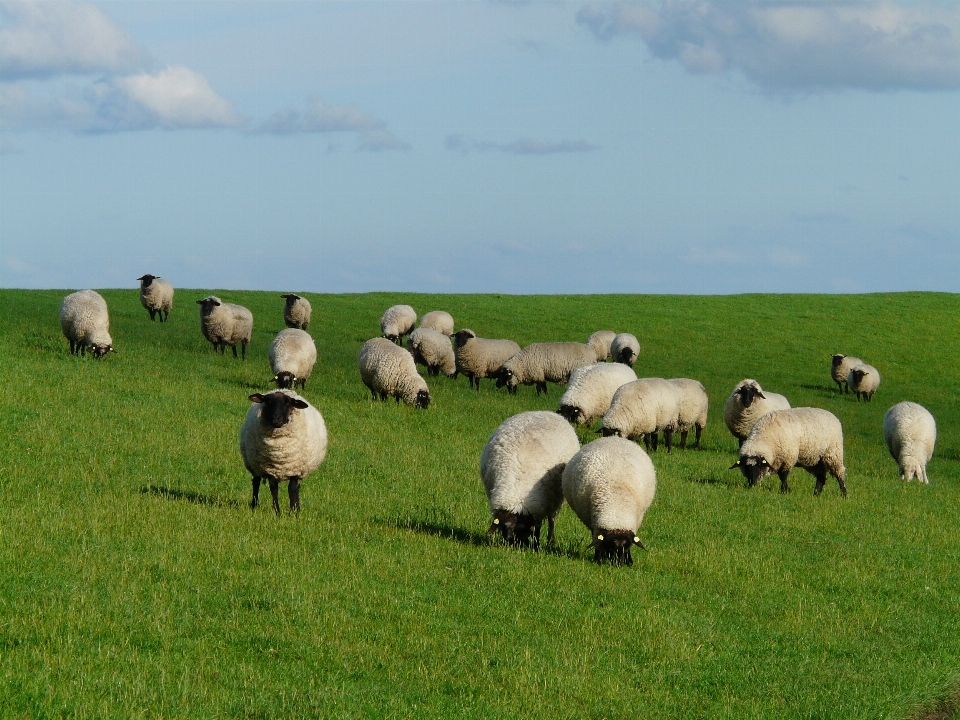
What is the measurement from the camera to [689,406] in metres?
26.9

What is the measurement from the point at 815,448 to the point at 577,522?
290 inches

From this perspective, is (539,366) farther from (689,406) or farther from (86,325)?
(86,325)

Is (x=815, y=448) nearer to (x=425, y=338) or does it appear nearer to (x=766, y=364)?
(x=425, y=338)

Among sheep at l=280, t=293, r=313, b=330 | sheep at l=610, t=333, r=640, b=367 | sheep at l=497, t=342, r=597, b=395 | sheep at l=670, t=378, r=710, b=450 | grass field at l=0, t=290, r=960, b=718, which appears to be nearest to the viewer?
grass field at l=0, t=290, r=960, b=718

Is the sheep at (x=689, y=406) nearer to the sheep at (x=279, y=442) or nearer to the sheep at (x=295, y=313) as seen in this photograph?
the sheep at (x=279, y=442)

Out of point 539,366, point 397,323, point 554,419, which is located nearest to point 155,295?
point 397,323

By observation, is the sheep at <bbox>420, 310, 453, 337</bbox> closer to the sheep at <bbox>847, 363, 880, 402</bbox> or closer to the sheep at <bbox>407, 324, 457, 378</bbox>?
the sheep at <bbox>407, 324, 457, 378</bbox>

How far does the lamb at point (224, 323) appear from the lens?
33.9 m

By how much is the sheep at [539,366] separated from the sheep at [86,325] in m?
12.6

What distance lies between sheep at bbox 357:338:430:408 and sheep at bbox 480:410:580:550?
1218 cm

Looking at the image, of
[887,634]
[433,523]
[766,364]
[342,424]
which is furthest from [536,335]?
[887,634]

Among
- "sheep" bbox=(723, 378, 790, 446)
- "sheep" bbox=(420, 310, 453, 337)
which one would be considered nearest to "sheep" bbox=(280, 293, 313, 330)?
"sheep" bbox=(420, 310, 453, 337)

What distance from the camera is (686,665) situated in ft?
32.9

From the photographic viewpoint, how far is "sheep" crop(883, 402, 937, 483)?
89.4 feet
